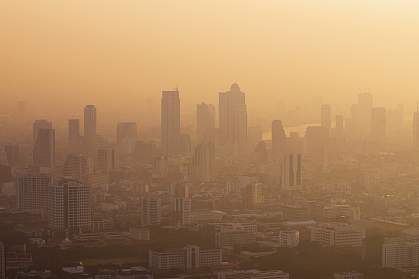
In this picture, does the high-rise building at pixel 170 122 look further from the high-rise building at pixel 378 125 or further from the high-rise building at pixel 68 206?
the high-rise building at pixel 378 125

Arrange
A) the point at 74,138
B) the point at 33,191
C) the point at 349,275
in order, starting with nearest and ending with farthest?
the point at 349,275 → the point at 33,191 → the point at 74,138

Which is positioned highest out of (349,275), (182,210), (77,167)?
(77,167)

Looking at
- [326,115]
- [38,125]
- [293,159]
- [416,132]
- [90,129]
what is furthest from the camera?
[416,132]

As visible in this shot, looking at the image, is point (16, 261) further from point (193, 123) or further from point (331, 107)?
point (331, 107)

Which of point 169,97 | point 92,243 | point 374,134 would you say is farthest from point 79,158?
point 374,134

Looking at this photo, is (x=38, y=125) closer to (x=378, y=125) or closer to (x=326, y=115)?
(x=326, y=115)

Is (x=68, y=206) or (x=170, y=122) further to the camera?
(x=170, y=122)

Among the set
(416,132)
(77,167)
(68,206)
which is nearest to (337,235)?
(68,206)
